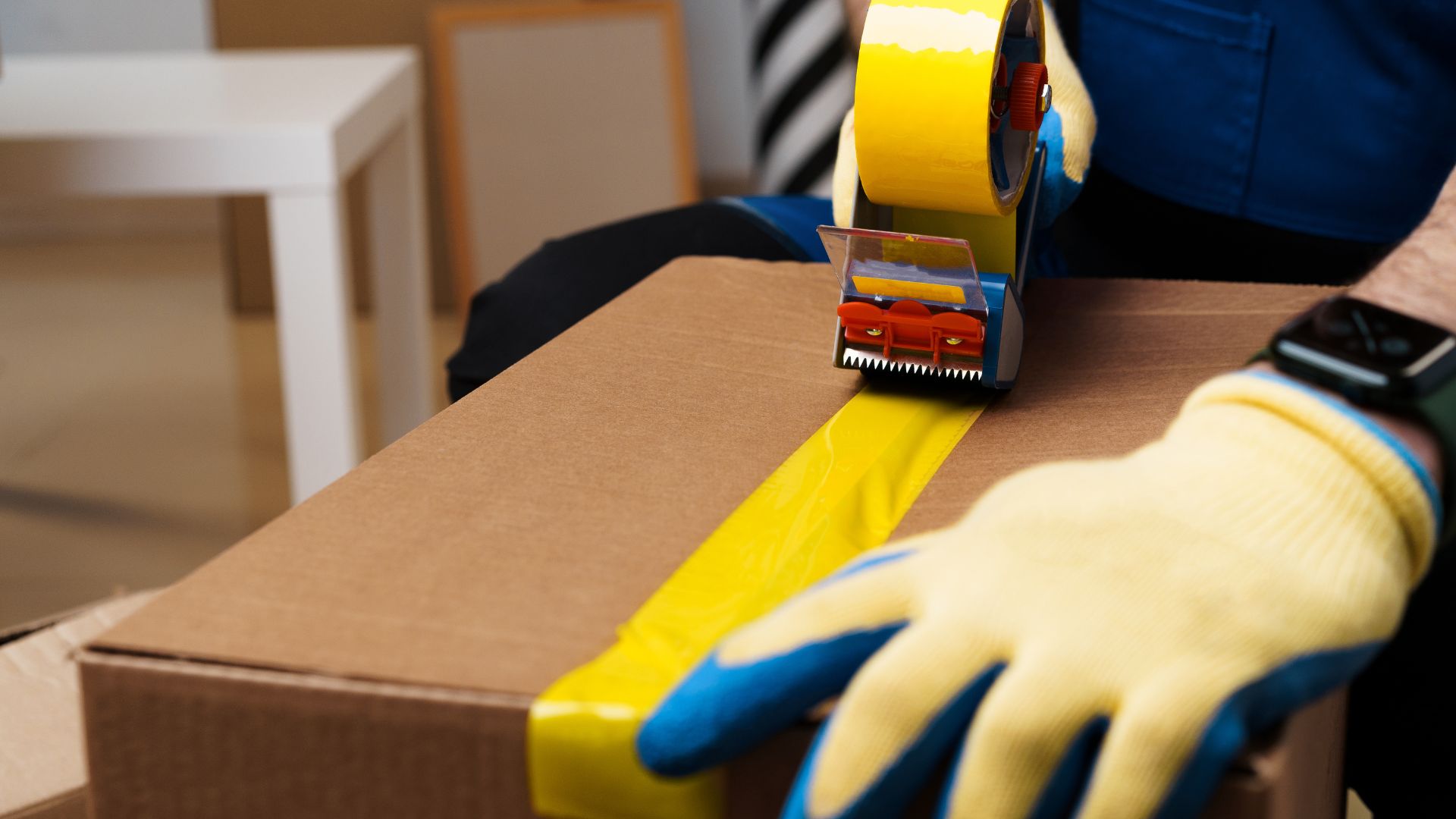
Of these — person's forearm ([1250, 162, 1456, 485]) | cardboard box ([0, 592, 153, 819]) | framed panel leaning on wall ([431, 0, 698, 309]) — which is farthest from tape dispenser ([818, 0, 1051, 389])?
framed panel leaning on wall ([431, 0, 698, 309])

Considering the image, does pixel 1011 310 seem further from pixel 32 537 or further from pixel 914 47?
pixel 32 537

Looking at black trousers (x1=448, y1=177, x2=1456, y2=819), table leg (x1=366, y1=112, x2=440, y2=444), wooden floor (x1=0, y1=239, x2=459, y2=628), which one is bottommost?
wooden floor (x1=0, y1=239, x2=459, y2=628)

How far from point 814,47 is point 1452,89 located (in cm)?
179

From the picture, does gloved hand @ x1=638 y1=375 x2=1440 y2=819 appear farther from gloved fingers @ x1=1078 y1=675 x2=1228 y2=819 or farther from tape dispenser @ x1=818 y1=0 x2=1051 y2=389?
tape dispenser @ x1=818 y1=0 x2=1051 y2=389

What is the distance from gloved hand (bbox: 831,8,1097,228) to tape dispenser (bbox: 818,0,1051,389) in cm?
3

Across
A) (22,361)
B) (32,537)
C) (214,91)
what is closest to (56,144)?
(214,91)

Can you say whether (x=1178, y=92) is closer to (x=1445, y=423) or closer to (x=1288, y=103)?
(x=1288, y=103)

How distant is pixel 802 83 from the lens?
8.05 ft

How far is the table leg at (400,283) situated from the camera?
153 centimetres

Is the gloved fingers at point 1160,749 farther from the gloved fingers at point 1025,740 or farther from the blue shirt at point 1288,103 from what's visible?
the blue shirt at point 1288,103

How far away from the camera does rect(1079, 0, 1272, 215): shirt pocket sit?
0.77 m

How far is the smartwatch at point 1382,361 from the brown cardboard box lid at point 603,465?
3.6 inches

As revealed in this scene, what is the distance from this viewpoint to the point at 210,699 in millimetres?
356

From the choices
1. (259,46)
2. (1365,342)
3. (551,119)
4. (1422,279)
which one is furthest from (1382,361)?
(259,46)
